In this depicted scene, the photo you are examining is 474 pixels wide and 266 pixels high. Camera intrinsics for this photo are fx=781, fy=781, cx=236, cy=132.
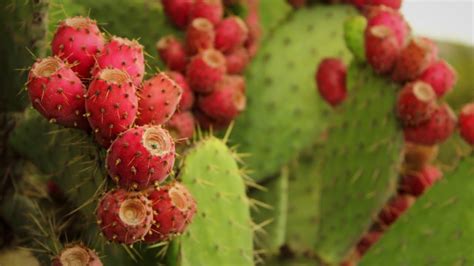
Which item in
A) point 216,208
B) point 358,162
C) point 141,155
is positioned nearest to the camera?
point 141,155

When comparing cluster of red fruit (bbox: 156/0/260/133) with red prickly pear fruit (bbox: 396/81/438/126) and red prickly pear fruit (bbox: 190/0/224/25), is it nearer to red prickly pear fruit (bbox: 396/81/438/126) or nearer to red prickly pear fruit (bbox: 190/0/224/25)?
red prickly pear fruit (bbox: 190/0/224/25)

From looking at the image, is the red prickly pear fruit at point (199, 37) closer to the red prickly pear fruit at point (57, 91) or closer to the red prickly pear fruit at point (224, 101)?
the red prickly pear fruit at point (224, 101)

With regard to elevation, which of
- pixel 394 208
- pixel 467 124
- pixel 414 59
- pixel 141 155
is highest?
pixel 141 155

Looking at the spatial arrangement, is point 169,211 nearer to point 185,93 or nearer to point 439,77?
point 185,93

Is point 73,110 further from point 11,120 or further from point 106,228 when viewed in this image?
point 11,120

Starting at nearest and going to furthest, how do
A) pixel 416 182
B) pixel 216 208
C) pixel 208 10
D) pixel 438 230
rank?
pixel 216 208 < pixel 438 230 < pixel 208 10 < pixel 416 182

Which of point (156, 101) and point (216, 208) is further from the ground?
Answer: point (156, 101)

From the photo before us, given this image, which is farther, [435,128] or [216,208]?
[435,128]

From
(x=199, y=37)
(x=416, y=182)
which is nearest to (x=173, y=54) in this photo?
(x=199, y=37)

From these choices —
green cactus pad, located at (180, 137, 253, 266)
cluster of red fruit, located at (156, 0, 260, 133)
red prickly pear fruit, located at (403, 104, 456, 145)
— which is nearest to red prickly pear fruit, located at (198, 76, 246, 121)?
cluster of red fruit, located at (156, 0, 260, 133)
